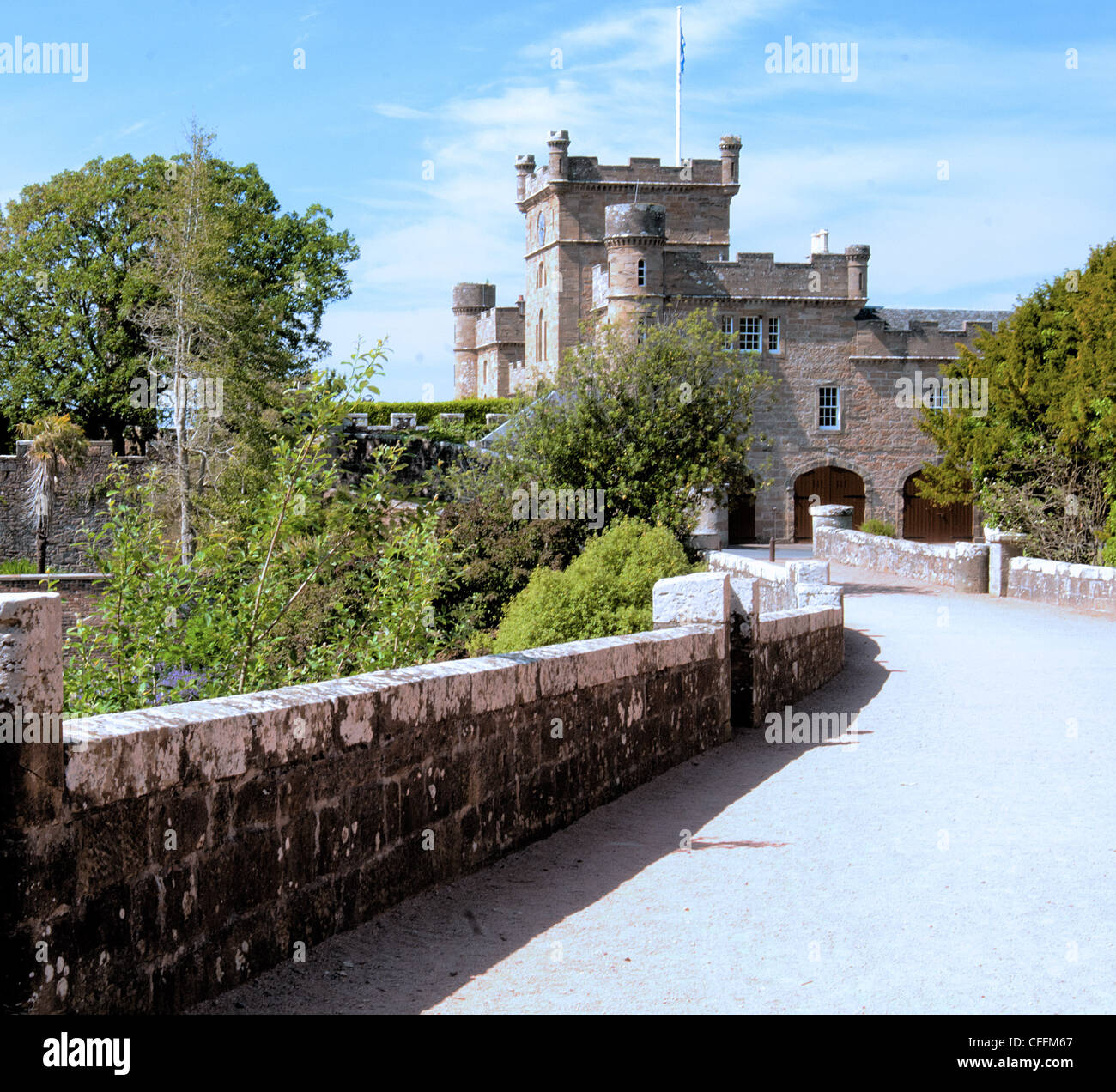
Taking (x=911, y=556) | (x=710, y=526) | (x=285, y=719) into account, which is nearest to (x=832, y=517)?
(x=710, y=526)

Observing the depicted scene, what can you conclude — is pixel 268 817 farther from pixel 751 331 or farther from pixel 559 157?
pixel 559 157

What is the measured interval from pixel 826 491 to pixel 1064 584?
22840 mm

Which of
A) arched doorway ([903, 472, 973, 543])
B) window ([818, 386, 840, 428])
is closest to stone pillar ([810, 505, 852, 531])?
window ([818, 386, 840, 428])

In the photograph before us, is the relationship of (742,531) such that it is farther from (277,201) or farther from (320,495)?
(320,495)

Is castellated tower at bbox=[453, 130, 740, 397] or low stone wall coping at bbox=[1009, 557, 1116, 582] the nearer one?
low stone wall coping at bbox=[1009, 557, 1116, 582]

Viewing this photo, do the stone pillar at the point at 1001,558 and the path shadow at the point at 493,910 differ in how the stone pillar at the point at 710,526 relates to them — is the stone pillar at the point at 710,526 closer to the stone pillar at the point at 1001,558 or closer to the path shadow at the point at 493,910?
the stone pillar at the point at 1001,558

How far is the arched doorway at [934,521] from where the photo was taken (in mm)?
42906

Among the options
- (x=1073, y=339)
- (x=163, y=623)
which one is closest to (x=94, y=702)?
(x=163, y=623)

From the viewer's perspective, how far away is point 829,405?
42000 millimetres

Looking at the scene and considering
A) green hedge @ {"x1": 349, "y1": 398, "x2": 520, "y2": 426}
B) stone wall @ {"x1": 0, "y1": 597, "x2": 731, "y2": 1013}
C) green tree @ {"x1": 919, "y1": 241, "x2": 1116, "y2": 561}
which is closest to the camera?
stone wall @ {"x1": 0, "y1": 597, "x2": 731, "y2": 1013}

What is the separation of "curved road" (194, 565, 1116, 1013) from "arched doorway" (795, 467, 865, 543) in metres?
33.3

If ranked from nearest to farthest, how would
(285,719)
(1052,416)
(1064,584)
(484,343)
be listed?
(285,719) < (1064,584) < (1052,416) < (484,343)

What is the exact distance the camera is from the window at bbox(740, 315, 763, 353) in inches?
1624

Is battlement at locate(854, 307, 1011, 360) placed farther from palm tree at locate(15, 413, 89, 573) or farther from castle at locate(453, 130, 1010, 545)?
palm tree at locate(15, 413, 89, 573)
